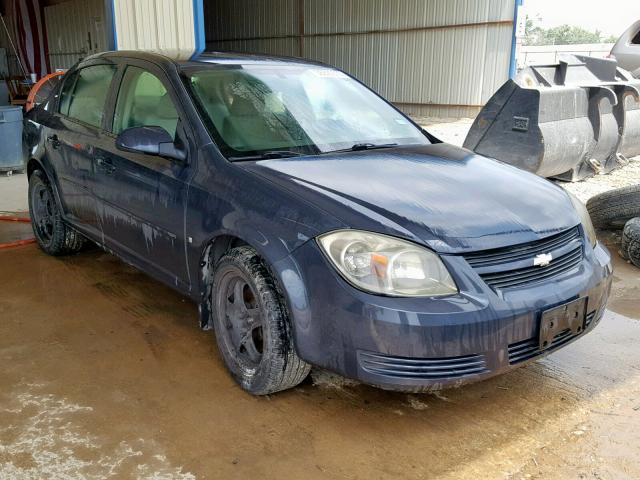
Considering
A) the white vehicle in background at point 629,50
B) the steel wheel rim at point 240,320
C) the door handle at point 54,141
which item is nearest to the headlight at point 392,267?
the steel wheel rim at point 240,320

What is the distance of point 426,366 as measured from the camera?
2373 millimetres

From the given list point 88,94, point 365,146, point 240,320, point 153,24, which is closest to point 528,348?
point 240,320

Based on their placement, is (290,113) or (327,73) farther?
(327,73)

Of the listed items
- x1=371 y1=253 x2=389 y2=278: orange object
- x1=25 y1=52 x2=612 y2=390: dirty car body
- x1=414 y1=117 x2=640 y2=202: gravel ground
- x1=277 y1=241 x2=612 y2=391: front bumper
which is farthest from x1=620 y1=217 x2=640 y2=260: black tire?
x1=371 y1=253 x2=389 y2=278: orange object

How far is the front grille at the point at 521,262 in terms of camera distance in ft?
7.94

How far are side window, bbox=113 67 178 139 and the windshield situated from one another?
199 millimetres

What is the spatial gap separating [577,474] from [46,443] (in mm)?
2079

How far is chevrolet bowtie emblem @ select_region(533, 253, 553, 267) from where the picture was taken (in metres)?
2.53

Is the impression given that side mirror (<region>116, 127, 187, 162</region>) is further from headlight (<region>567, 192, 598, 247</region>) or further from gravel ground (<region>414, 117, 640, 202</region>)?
gravel ground (<region>414, 117, 640, 202</region>)

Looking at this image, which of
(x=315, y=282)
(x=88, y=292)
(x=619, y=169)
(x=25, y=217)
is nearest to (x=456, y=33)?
(x=619, y=169)

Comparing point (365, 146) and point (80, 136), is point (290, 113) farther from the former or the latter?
point (80, 136)

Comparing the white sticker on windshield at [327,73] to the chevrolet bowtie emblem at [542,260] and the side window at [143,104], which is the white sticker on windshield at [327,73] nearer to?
the side window at [143,104]

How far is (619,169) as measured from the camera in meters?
8.23

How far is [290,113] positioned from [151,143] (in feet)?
2.42
